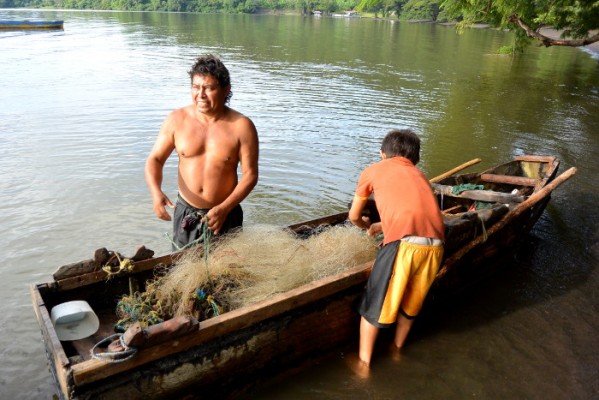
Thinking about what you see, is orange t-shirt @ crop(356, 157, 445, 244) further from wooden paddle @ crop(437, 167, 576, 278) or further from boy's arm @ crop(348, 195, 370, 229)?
wooden paddle @ crop(437, 167, 576, 278)

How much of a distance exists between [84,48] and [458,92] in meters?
19.0

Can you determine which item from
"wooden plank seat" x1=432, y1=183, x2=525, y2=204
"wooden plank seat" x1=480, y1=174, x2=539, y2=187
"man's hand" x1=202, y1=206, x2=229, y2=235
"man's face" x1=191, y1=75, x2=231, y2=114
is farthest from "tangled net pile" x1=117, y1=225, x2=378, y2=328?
"wooden plank seat" x1=480, y1=174, x2=539, y2=187

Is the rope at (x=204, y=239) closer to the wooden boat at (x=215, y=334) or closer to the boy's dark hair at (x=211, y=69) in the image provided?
the wooden boat at (x=215, y=334)

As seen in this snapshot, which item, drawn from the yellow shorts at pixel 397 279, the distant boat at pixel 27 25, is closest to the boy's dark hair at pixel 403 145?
the yellow shorts at pixel 397 279

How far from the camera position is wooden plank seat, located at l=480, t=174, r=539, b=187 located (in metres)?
6.18

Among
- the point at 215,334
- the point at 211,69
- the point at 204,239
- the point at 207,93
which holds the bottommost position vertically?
the point at 215,334

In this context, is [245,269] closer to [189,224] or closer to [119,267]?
[189,224]

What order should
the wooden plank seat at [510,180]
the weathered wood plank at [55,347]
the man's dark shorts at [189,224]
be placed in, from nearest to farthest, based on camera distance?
the weathered wood plank at [55,347], the man's dark shorts at [189,224], the wooden plank seat at [510,180]

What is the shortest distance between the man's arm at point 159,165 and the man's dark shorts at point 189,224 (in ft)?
0.56

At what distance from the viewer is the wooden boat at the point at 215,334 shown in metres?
2.78

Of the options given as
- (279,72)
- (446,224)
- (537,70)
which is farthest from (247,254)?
(537,70)

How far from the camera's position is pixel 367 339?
379 centimetres

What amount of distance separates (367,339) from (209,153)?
198cm

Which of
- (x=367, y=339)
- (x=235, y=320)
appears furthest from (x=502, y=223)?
(x=235, y=320)
